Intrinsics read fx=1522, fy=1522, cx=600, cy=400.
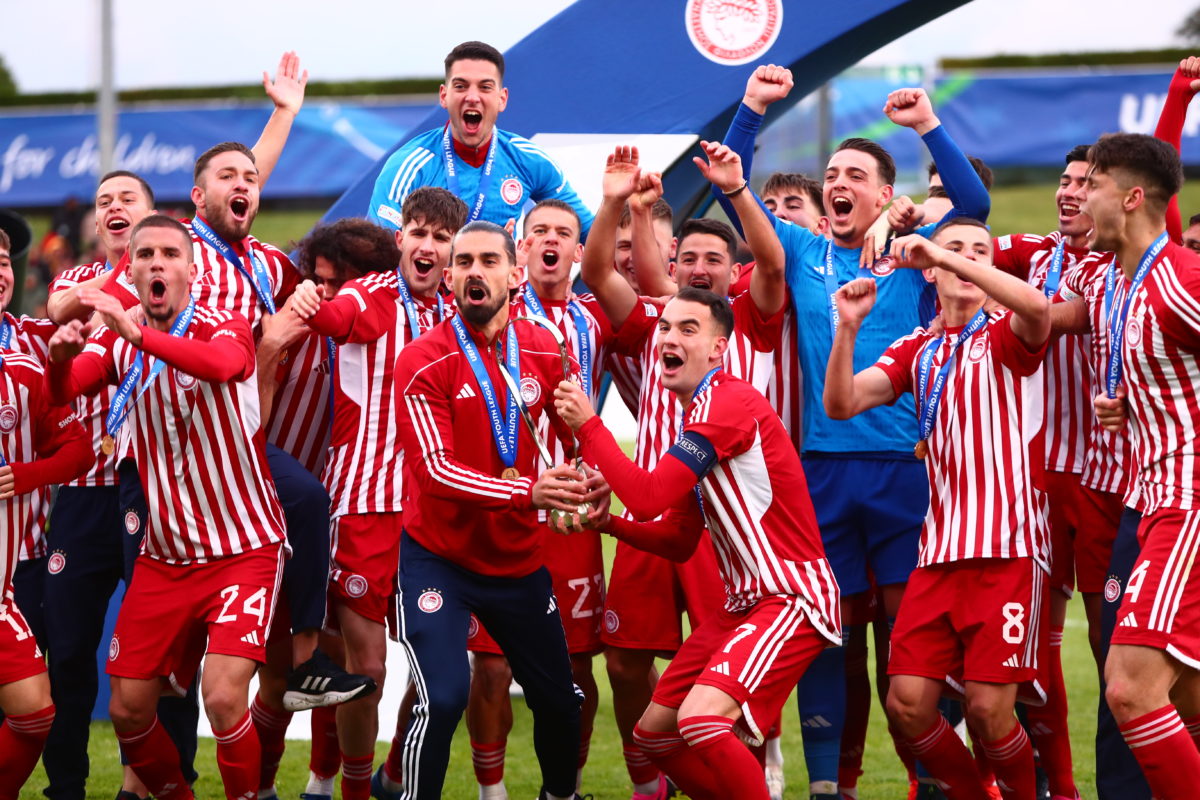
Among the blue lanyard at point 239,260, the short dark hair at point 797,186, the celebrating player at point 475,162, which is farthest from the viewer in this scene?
the short dark hair at point 797,186

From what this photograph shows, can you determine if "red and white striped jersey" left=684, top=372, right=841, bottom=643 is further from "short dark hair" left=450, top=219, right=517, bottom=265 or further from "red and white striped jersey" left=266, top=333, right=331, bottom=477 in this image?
"red and white striped jersey" left=266, top=333, right=331, bottom=477

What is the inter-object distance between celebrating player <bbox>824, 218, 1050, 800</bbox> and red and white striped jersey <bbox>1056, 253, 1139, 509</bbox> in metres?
0.43

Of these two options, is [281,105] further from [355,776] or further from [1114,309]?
[1114,309]

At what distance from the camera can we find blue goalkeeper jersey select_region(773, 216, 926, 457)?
6.37 m

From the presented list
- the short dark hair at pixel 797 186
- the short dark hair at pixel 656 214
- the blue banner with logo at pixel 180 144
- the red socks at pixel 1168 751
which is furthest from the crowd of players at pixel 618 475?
the blue banner with logo at pixel 180 144

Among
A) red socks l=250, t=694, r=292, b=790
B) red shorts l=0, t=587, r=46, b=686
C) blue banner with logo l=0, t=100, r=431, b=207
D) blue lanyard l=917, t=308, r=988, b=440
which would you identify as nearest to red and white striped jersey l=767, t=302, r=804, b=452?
blue lanyard l=917, t=308, r=988, b=440

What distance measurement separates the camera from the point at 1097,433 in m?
6.37

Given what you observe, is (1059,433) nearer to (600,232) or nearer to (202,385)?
(600,232)

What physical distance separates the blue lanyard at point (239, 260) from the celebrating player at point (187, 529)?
0.40m

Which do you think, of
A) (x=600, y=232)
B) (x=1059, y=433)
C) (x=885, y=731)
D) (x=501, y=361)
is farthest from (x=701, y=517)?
(x=885, y=731)

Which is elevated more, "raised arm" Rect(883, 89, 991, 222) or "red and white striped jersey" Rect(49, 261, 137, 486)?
"raised arm" Rect(883, 89, 991, 222)

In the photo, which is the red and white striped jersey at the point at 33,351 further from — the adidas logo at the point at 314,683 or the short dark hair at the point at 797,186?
the short dark hair at the point at 797,186

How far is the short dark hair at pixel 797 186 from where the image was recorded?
7492 mm

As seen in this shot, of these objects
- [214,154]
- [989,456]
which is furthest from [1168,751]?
[214,154]
